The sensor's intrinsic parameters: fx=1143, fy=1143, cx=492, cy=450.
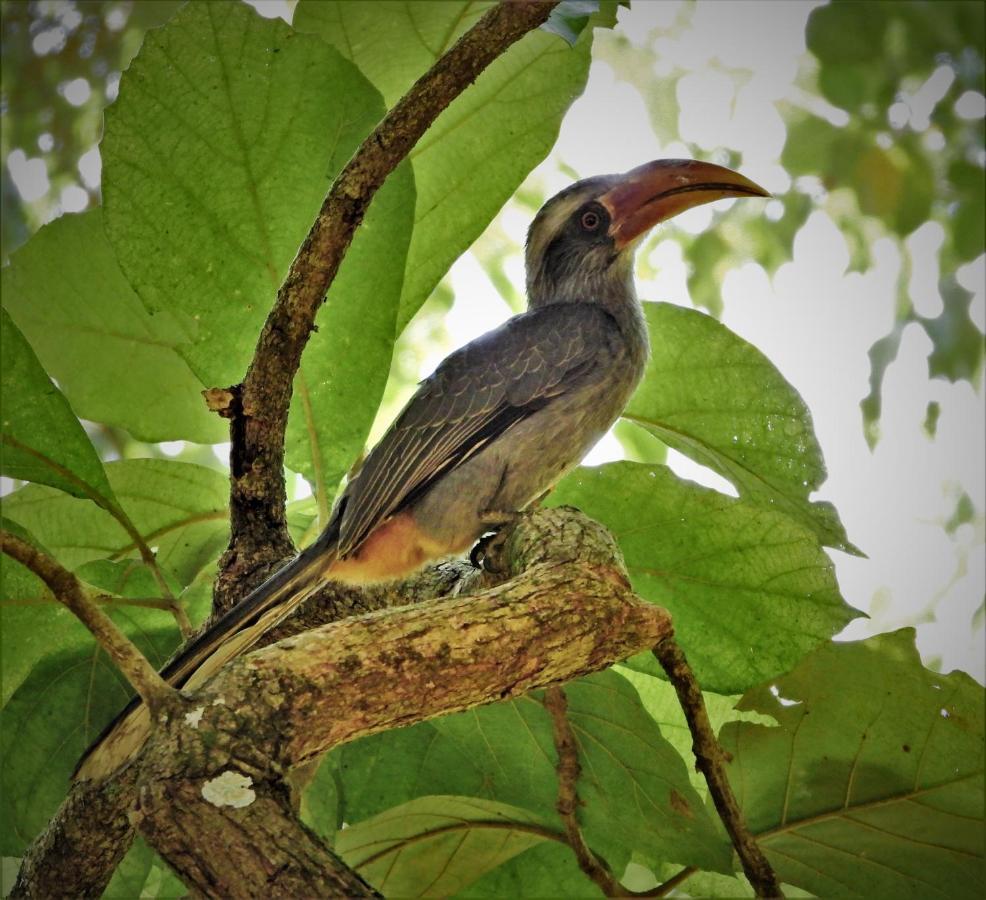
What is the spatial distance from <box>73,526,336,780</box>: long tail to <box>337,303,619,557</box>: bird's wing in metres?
0.25

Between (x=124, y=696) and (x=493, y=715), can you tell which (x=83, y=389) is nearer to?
(x=124, y=696)


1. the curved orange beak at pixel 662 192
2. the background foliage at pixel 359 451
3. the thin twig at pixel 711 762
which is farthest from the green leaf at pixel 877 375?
the thin twig at pixel 711 762

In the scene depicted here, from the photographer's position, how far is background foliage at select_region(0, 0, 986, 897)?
2.07 m

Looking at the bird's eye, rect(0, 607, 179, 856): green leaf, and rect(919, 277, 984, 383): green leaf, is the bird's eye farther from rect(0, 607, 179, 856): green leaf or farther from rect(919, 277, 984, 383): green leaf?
rect(0, 607, 179, 856): green leaf

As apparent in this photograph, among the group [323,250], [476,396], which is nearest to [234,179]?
[323,250]

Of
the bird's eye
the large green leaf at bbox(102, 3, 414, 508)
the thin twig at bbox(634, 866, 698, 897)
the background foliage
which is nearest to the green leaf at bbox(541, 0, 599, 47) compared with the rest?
the background foliage

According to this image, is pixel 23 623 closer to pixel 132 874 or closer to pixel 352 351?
pixel 132 874

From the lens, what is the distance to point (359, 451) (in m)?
2.30

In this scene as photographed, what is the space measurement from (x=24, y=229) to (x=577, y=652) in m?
2.30

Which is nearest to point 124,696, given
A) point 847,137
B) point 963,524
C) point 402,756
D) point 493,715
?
point 402,756

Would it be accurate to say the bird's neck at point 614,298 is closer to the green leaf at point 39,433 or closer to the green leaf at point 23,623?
the green leaf at point 39,433

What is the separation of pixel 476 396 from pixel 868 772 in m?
1.07

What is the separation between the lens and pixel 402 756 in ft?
7.60

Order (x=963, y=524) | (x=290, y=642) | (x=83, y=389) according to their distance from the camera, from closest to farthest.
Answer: (x=290, y=642) → (x=83, y=389) → (x=963, y=524)
